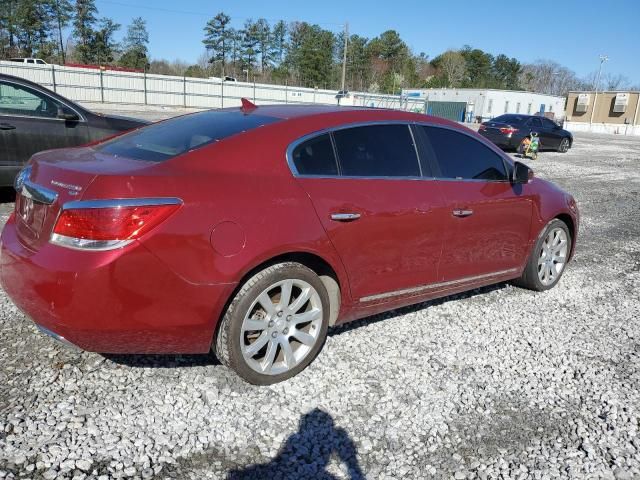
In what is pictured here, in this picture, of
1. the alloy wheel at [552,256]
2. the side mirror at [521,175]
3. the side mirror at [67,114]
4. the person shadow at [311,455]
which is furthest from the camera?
the side mirror at [67,114]

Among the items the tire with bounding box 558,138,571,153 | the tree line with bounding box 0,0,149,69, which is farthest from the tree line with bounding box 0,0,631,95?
the tire with bounding box 558,138,571,153

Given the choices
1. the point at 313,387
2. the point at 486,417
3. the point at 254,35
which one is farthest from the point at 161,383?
the point at 254,35

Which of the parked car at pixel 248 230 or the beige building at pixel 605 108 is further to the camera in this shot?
the beige building at pixel 605 108

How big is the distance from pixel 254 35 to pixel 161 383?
81490 millimetres

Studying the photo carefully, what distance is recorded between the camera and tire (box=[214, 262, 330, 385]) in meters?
2.96

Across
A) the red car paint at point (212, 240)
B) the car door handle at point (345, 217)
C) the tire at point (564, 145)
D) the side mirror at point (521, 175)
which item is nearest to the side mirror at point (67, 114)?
the red car paint at point (212, 240)

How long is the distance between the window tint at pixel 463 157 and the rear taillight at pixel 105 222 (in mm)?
2229

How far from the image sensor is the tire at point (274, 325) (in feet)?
9.71

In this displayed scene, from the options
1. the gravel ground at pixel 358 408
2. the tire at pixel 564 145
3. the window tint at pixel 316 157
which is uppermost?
the window tint at pixel 316 157

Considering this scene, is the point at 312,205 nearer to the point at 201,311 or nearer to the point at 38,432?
the point at 201,311

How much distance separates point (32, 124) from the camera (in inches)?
264

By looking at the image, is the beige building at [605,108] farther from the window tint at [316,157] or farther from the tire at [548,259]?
the window tint at [316,157]

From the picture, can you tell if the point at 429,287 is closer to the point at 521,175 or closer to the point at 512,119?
the point at 521,175

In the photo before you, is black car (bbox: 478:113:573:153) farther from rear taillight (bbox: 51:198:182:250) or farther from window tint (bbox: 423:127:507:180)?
rear taillight (bbox: 51:198:182:250)
